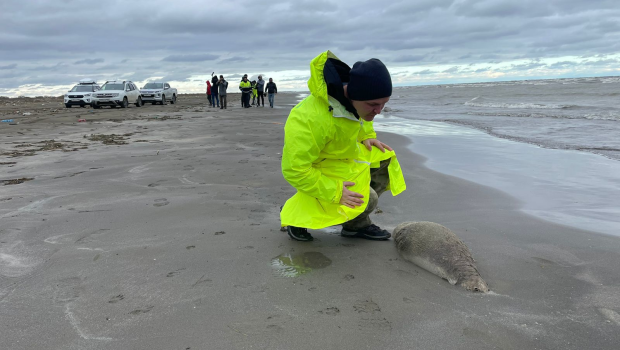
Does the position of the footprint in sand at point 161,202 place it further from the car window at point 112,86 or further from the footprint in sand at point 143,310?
the car window at point 112,86

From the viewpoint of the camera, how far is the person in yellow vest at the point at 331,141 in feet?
8.79

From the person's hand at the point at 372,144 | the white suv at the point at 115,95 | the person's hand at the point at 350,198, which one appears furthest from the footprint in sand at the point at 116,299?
the white suv at the point at 115,95

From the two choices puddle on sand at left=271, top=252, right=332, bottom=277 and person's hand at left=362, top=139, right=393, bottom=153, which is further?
person's hand at left=362, top=139, right=393, bottom=153

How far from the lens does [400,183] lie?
3.47 meters

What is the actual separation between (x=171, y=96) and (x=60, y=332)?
98.7 feet

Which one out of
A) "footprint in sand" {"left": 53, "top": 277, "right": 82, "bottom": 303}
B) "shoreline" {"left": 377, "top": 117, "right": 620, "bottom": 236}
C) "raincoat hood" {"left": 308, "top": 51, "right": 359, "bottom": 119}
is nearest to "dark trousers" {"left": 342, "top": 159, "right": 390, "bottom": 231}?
"raincoat hood" {"left": 308, "top": 51, "right": 359, "bottom": 119}

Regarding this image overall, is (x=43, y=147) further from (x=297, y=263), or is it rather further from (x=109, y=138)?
(x=297, y=263)

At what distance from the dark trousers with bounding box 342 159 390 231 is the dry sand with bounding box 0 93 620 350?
14 centimetres

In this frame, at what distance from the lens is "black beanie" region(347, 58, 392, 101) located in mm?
2609

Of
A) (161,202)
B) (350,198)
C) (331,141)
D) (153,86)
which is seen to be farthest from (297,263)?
(153,86)

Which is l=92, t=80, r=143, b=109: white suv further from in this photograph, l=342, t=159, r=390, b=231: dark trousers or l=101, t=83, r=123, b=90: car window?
l=342, t=159, r=390, b=231: dark trousers

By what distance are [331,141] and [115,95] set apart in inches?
892

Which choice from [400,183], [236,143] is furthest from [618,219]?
[236,143]

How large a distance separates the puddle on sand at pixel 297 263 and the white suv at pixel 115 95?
22.5 m
